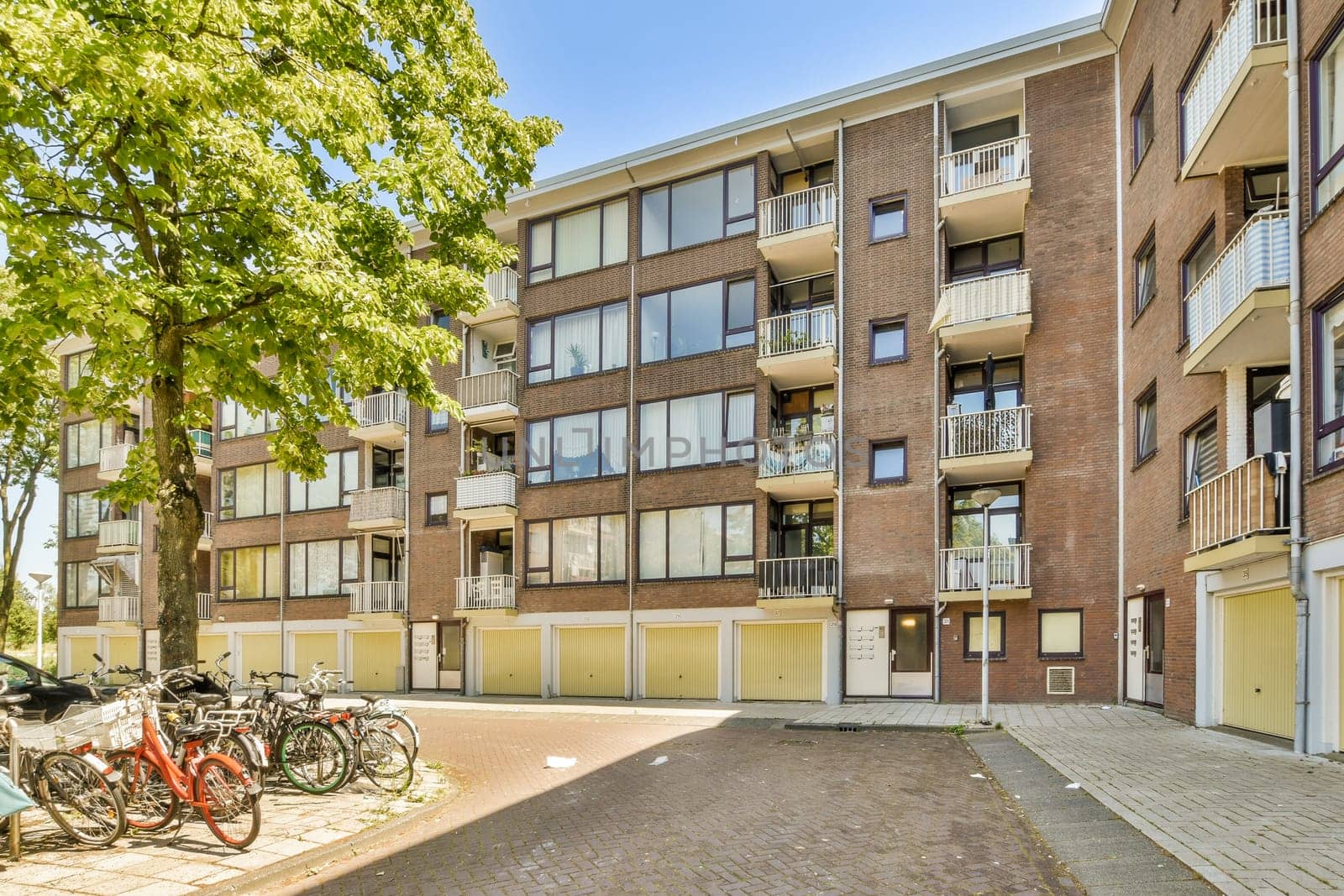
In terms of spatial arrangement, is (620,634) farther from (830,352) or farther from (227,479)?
(227,479)

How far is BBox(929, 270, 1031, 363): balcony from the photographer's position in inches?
752

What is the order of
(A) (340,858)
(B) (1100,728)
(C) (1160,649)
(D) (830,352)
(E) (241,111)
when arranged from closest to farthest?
(A) (340,858)
(E) (241,111)
(B) (1100,728)
(C) (1160,649)
(D) (830,352)

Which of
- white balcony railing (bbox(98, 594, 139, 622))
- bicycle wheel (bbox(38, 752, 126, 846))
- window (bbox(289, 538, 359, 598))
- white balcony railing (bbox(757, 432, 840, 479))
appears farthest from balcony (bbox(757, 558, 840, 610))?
white balcony railing (bbox(98, 594, 139, 622))

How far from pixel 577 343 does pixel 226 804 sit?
18.6 meters

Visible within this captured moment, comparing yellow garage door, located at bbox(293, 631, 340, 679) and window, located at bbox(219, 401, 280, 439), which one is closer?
yellow garage door, located at bbox(293, 631, 340, 679)

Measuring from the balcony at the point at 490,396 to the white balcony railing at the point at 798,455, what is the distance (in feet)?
26.3

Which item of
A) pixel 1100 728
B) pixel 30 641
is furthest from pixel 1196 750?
pixel 30 641

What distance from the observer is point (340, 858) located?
22.6 ft

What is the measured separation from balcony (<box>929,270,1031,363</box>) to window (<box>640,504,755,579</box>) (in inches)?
251

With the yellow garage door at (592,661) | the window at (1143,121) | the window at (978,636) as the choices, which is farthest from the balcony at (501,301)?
the window at (1143,121)

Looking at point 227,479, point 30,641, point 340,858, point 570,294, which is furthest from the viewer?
point 30,641

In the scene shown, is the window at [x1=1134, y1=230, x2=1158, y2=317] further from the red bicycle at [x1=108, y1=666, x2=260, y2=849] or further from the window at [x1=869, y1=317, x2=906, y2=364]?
the red bicycle at [x1=108, y1=666, x2=260, y2=849]

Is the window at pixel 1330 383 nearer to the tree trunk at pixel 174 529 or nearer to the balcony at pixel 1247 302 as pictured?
the balcony at pixel 1247 302

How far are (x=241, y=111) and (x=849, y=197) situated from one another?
51.4ft
